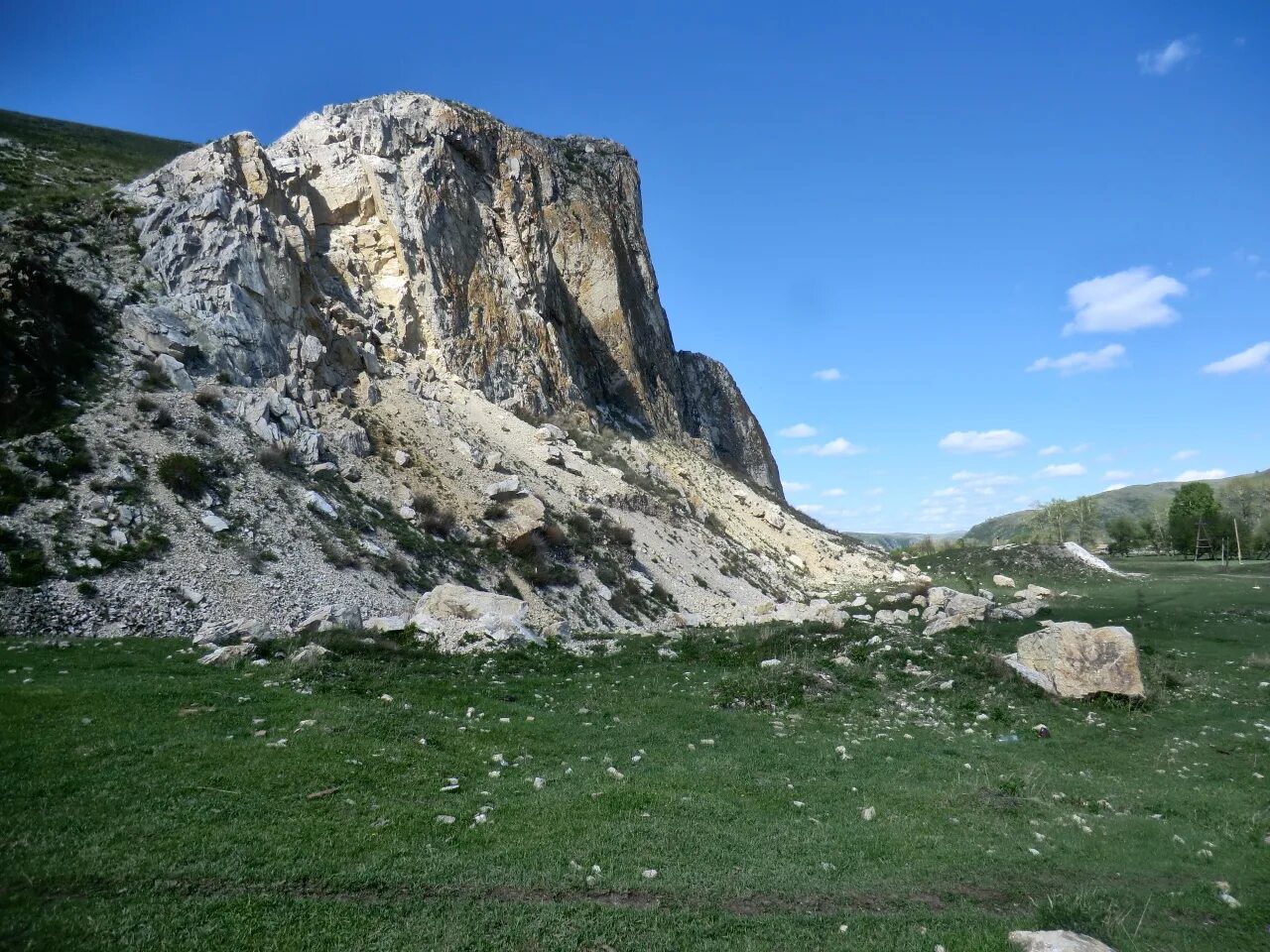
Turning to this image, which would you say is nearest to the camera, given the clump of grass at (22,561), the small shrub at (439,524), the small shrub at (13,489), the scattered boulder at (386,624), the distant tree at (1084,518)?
the clump of grass at (22,561)

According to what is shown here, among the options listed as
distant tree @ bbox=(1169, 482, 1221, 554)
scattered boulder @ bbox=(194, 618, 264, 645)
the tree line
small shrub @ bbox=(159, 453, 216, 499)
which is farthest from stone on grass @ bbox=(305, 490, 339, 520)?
distant tree @ bbox=(1169, 482, 1221, 554)

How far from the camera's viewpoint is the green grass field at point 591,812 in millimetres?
6215

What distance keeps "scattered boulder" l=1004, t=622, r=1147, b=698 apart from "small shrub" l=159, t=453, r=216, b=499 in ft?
75.2

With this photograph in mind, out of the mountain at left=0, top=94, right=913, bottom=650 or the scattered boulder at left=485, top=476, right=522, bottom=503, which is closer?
the mountain at left=0, top=94, right=913, bottom=650

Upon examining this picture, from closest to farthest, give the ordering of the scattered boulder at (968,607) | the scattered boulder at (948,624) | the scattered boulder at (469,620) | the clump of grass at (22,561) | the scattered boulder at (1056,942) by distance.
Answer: the scattered boulder at (1056,942)
the clump of grass at (22,561)
the scattered boulder at (469,620)
the scattered boulder at (948,624)
the scattered boulder at (968,607)

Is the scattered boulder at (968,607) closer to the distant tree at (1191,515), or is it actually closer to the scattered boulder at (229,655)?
the scattered boulder at (229,655)

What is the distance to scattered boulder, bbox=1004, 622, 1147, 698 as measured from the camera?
52.5 ft

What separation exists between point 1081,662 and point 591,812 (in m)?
13.2

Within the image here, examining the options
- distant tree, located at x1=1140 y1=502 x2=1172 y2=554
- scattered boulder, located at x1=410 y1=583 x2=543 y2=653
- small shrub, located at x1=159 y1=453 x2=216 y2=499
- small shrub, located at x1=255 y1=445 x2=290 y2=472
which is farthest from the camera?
distant tree, located at x1=1140 y1=502 x2=1172 y2=554

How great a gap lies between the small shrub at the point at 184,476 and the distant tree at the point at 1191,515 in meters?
90.8

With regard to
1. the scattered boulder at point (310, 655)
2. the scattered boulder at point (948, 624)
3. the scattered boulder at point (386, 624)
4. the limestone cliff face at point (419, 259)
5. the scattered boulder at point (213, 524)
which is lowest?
the scattered boulder at point (948, 624)

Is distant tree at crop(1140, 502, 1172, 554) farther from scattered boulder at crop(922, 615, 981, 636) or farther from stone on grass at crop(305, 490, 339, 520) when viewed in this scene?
stone on grass at crop(305, 490, 339, 520)

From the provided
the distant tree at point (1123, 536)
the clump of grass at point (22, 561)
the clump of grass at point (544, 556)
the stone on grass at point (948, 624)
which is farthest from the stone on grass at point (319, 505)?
the distant tree at point (1123, 536)

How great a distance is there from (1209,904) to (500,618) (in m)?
16.3
